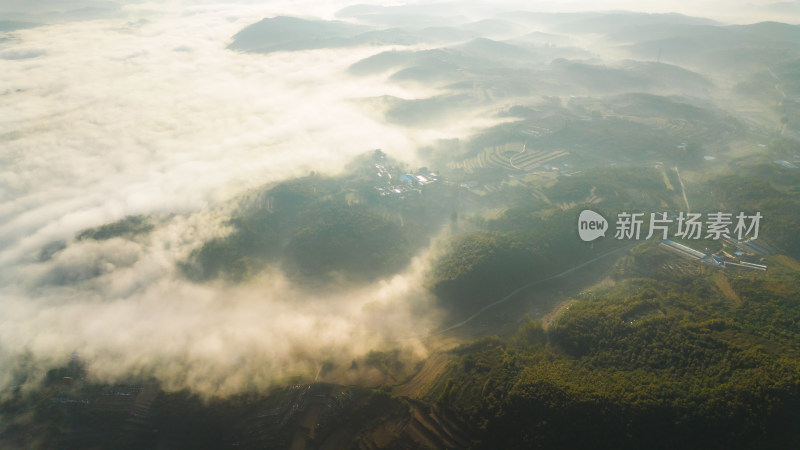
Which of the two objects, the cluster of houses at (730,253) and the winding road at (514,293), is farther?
the cluster of houses at (730,253)

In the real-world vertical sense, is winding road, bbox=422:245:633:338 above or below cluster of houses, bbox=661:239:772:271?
below

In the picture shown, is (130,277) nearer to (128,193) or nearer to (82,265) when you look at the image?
(82,265)

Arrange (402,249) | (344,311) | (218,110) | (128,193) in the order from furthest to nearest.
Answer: (218,110), (128,193), (402,249), (344,311)

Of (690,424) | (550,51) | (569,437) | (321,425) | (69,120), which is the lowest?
(321,425)

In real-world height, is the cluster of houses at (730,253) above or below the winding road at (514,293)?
above

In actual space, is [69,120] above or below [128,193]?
above

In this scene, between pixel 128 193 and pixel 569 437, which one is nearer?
pixel 569 437

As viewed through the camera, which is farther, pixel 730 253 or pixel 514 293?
pixel 514 293

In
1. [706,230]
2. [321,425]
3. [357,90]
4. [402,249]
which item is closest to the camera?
[321,425]

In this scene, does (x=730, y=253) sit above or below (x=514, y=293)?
above

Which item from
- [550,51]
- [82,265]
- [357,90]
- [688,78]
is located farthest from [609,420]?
[550,51]

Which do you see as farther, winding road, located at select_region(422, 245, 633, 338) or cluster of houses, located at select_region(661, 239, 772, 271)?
cluster of houses, located at select_region(661, 239, 772, 271)
